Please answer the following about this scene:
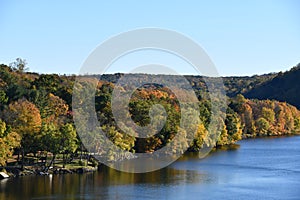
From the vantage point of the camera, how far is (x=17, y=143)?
29312 millimetres

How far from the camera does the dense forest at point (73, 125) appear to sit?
30844 millimetres

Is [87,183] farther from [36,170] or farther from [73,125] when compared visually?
[73,125]

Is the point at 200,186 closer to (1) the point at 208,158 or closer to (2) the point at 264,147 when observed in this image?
(1) the point at 208,158

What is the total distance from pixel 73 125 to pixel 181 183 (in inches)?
358

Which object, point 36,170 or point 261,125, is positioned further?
point 261,125

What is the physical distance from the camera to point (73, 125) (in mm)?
34000

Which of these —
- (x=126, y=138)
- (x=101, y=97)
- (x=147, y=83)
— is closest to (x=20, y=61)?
(x=147, y=83)

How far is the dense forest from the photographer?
30.8 m

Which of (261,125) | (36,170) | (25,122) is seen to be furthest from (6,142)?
(261,125)

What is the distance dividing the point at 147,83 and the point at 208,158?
122 ft

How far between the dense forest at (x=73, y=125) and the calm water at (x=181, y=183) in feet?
7.92

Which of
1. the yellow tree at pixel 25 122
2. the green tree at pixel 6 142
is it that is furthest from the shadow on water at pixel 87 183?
the yellow tree at pixel 25 122

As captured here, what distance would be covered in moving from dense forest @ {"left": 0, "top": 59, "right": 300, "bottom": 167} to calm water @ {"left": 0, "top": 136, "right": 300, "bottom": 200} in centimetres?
241

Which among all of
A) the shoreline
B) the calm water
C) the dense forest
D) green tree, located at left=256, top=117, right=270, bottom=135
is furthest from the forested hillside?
the shoreline
